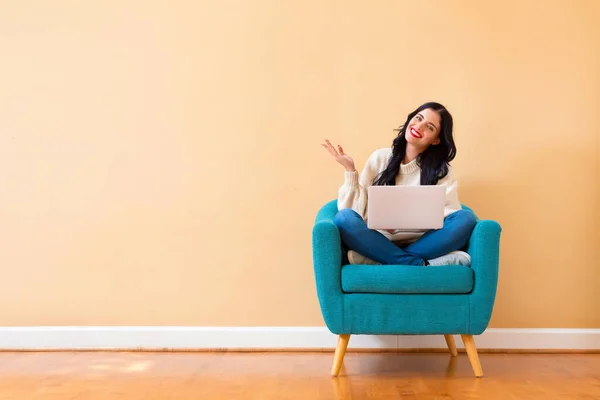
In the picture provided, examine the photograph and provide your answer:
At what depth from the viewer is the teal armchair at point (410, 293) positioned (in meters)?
2.55

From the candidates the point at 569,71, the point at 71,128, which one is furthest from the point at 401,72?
the point at 71,128

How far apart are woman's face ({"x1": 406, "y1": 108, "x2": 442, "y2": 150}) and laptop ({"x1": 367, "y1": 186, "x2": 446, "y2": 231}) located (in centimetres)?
43

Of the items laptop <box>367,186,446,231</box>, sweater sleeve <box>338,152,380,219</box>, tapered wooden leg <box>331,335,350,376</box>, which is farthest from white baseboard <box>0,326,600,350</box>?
laptop <box>367,186,446,231</box>

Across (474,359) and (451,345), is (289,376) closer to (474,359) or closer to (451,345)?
(474,359)

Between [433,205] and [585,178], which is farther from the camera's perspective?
[585,178]

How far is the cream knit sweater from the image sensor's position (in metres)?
2.86

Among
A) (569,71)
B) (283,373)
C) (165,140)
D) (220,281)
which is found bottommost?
(283,373)

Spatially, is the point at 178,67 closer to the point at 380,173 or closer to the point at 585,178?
the point at 380,173

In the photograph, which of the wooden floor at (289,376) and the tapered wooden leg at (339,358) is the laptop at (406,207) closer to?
the tapered wooden leg at (339,358)

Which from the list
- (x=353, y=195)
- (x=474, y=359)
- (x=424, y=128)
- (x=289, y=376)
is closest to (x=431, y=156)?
(x=424, y=128)

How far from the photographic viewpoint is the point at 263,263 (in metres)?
3.23

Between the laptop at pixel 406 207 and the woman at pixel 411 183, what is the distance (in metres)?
0.08

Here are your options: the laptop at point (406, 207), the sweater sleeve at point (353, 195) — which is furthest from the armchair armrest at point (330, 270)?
the sweater sleeve at point (353, 195)

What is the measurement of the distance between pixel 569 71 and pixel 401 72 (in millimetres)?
759
